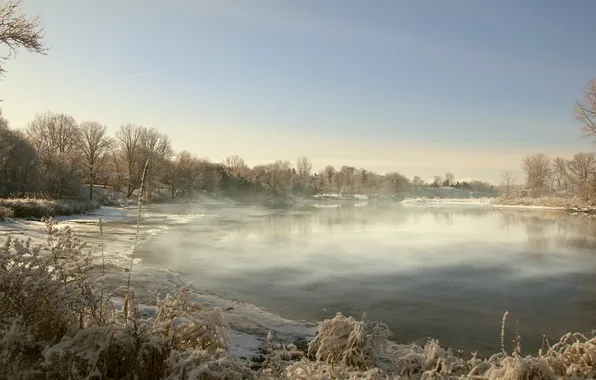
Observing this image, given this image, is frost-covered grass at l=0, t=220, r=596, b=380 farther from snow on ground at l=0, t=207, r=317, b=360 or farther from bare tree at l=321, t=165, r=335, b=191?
bare tree at l=321, t=165, r=335, b=191

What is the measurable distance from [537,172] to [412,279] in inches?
3208

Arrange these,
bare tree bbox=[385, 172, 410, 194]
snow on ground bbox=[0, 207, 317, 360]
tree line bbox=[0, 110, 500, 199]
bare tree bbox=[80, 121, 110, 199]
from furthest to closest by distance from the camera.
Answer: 1. bare tree bbox=[385, 172, 410, 194]
2. bare tree bbox=[80, 121, 110, 199]
3. tree line bbox=[0, 110, 500, 199]
4. snow on ground bbox=[0, 207, 317, 360]

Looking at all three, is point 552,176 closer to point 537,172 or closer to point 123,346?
point 537,172

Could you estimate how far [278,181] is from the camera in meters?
101

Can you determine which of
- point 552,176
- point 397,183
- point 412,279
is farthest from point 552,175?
Answer: point 412,279

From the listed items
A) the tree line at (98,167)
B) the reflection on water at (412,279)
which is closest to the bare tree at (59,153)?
the tree line at (98,167)

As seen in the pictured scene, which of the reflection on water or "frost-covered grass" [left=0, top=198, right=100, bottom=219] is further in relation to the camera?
"frost-covered grass" [left=0, top=198, right=100, bottom=219]

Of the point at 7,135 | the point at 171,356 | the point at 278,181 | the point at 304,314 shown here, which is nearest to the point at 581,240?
the point at 304,314

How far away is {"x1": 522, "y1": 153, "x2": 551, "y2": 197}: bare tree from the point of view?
3076 inches

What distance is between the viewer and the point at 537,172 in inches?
3125

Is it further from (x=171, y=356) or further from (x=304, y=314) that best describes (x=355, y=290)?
(x=171, y=356)

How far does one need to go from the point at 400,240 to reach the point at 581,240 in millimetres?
8871

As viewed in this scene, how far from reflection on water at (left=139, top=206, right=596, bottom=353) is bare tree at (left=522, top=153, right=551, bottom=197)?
220ft

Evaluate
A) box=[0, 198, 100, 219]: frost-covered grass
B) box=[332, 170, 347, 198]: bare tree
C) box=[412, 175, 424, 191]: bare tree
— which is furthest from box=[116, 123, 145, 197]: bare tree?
box=[412, 175, 424, 191]: bare tree
